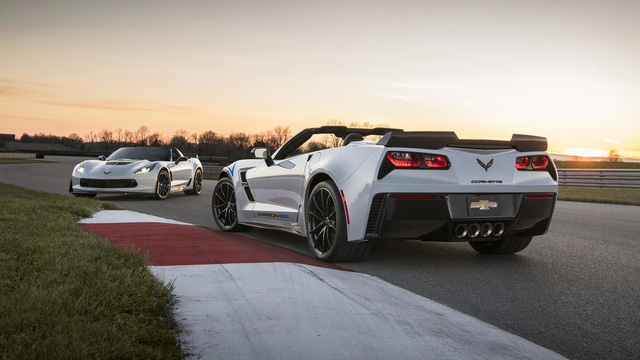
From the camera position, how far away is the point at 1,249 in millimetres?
5266

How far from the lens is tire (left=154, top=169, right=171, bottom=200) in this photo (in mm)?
14109

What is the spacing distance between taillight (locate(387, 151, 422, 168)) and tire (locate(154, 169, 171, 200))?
389 inches

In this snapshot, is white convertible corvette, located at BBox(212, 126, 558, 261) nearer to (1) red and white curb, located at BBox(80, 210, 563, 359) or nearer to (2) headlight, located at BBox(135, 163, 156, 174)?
(1) red and white curb, located at BBox(80, 210, 563, 359)

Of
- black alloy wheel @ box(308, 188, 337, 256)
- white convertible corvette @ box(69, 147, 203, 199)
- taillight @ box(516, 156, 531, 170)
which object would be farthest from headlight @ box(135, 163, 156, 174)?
taillight @ box(516, 156, 531, 170)

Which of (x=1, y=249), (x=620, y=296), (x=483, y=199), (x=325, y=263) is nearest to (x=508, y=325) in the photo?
(x=620, y=296)

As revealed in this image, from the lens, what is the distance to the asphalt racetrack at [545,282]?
3666 mm

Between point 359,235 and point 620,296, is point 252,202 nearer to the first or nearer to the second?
point 359,235

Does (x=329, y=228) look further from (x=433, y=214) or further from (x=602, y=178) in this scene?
(x=602, y=178)

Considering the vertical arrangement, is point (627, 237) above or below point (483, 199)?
below

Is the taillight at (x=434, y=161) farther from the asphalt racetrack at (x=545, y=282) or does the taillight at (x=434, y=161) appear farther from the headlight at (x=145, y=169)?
the headlight at (x=145, y=169)

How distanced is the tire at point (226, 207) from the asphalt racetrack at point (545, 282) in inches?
A: 8.9

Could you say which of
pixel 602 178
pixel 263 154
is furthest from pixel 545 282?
pixel 602 178

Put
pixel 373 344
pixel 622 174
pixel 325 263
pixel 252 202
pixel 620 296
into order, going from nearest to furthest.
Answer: pixel 373 344, pixel 620 296, pixel 325 263, pixel 252 202, pixel 622 174

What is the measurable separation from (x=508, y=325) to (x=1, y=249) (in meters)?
4.28
